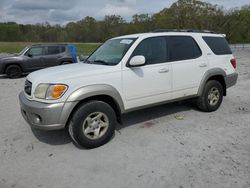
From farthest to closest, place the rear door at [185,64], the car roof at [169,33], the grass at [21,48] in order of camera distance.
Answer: the grass at [21,48] → the rear door at [185,64] → the car roof at [169,33]

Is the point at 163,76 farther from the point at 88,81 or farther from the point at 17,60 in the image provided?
the point at 17,60

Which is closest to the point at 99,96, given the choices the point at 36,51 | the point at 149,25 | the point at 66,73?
the point at 66,73

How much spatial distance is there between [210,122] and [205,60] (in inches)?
52.8

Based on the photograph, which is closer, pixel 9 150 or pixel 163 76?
pixel 9 150

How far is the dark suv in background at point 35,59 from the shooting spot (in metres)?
12.9

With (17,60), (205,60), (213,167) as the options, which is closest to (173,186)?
(213,167)

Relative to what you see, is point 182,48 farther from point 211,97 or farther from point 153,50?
point 211,97

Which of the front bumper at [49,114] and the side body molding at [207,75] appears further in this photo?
the side body molding at [207,75]

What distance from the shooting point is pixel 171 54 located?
523 cm

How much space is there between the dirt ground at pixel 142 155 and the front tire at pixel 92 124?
164 mm

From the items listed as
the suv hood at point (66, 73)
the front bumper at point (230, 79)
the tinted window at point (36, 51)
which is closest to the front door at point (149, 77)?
the suv hood at point (66, 73)

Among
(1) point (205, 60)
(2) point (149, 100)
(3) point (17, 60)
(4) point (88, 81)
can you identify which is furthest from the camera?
(3) point (17, 60)

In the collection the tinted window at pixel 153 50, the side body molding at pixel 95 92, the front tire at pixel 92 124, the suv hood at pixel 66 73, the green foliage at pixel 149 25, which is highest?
the green foliage at pixel 149 25

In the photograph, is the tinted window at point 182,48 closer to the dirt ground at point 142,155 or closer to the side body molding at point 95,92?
the dirt ground at point 142,155
